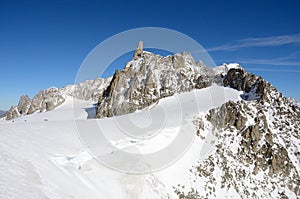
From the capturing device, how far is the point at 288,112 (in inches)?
1736

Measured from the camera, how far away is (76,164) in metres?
17.1

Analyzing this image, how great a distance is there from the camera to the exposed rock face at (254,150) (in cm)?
3241

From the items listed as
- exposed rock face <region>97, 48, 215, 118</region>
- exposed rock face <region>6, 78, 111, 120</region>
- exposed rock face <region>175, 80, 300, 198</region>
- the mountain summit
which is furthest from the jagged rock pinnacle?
exposed rock face <region>6, 78, 111, 120</region>

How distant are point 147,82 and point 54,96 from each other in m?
62.9

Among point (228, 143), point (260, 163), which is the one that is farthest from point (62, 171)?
point (260, 163)

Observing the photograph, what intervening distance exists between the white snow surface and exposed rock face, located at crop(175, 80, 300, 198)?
106 inches

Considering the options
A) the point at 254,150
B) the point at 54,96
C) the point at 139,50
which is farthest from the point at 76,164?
the point at 54,96

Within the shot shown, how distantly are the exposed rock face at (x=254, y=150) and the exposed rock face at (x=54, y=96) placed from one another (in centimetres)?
6196

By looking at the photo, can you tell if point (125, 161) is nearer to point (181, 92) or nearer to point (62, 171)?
point (62, 171)

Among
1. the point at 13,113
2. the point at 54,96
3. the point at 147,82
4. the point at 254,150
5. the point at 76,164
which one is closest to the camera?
the point at 76,164

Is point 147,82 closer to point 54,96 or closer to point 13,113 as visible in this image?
point 54,96

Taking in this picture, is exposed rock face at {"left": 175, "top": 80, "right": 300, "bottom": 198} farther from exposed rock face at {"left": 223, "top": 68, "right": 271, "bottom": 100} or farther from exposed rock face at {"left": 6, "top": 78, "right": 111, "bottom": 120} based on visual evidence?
exposed rock face at {"left": 6, "top": 78, "right": 111, "bottom": 120}

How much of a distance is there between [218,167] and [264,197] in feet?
26.1

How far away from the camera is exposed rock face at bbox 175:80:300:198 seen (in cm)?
3241
